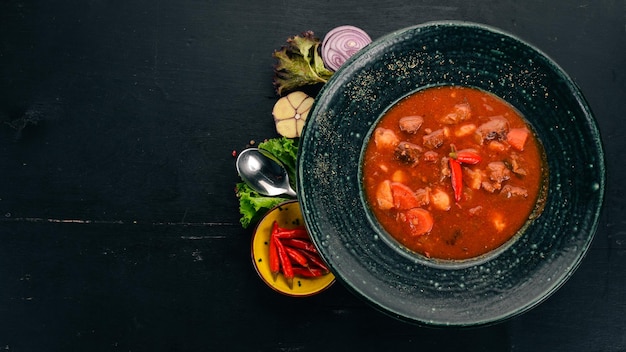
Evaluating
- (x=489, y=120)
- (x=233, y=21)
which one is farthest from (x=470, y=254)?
(x=233, y=21)

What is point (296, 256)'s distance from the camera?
3.20 meters

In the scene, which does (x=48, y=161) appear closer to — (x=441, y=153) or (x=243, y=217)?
(x=243, y=217)

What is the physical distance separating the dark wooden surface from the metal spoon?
7.0 inches

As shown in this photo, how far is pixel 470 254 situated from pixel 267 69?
4.74 feet

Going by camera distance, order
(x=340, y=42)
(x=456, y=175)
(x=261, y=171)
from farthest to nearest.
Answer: (x=340, y=42), (x=261, y=171), (x=456, y=175)

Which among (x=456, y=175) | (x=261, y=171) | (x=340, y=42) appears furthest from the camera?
(x=340, y=42)

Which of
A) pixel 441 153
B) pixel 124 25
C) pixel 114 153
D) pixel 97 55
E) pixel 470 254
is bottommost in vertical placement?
pixel 114 153

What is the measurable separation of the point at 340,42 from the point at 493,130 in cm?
98

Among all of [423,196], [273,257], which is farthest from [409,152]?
[273,257]

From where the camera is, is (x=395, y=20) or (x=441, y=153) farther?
(x=395, y=20)

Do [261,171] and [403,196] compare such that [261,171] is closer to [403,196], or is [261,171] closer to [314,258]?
[314,258]

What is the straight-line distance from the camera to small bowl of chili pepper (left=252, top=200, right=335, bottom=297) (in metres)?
3.19

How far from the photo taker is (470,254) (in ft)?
9.30

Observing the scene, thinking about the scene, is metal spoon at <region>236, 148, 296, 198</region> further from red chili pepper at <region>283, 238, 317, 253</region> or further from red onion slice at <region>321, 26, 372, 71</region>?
red onion slice at <region>321, 26, 372, 71</region>
